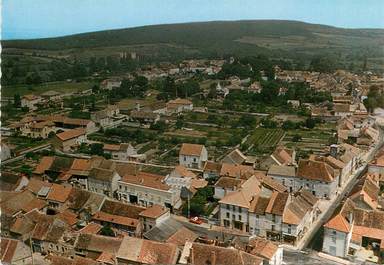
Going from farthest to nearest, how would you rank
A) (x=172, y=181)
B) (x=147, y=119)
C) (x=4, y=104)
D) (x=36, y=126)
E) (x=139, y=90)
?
(x=139, y=90) → (x=4, y=104) → (x=147, y=119) → (x=36, y=126) → (x=172, y=181)

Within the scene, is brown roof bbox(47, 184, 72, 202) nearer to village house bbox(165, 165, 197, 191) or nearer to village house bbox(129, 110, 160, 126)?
village house bbox(165, 165, 197, 191)

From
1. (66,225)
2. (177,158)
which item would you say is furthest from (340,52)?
(66,225)

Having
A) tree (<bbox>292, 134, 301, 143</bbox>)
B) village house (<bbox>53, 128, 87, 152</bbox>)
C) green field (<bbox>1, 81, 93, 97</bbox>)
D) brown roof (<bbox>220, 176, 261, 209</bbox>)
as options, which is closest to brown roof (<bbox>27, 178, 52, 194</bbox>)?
brown roof (<bbox>220, 176, 261, 209</bbox>)

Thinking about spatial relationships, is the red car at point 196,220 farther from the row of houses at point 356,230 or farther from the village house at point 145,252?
the row of houses at point 356,230

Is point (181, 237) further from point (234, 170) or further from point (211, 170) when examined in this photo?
point (211, 170)

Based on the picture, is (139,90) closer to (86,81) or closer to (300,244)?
(86,81)
